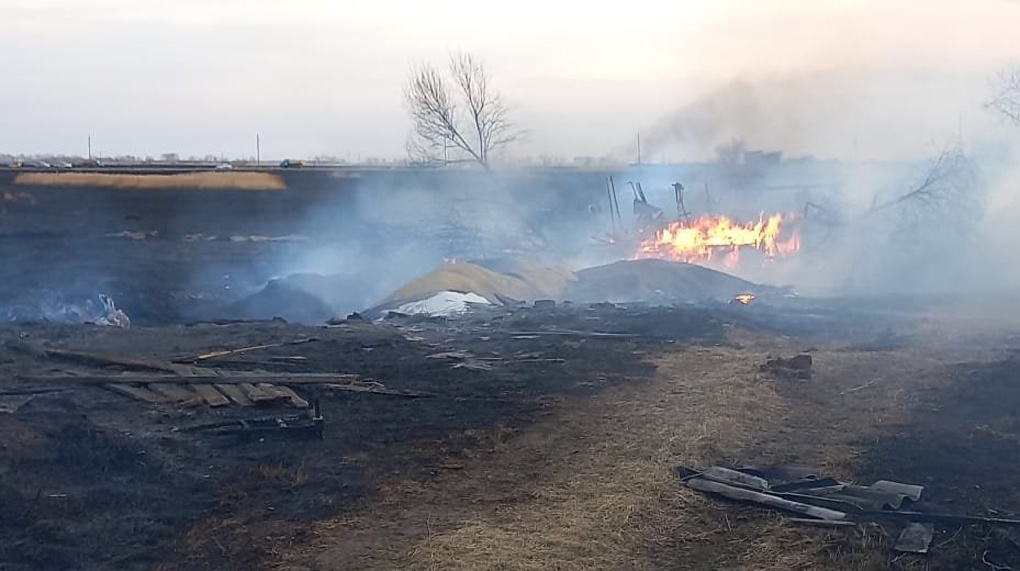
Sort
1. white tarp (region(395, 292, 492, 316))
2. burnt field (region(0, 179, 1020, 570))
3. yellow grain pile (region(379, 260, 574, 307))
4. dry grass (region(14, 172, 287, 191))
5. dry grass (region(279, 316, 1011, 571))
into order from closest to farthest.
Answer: dry grass (region(279, 316, 1011, 571)) → burnt field (region(0, 179, 1020, 570)) → white tarp (region(395, 292, 492, 316)) → yellow grain pile (region(379, 260, 574, 307)) → dry grass (region(14, 172, 287, 191))

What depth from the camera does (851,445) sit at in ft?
33.0

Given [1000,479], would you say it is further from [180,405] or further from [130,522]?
[180,405]

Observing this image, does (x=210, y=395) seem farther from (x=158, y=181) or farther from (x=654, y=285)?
(x=158, y=181)

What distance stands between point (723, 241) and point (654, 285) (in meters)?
6.72

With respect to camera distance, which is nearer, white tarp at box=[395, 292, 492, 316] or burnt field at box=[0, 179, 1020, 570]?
burnt field at box=[0, 179, 1020, 570]

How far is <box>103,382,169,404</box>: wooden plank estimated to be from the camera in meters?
12.2

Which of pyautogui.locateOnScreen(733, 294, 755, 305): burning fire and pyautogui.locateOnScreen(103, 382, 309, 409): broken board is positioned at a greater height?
pyautogui.locateOnScreen(103, 382, 309, 409): broken board

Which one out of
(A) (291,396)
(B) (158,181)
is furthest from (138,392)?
(B) (158,181)

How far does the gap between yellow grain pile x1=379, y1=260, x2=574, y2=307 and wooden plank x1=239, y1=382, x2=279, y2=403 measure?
31.1 ft

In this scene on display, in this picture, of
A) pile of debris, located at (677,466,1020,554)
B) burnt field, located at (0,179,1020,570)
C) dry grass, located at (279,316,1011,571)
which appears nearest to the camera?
dry grass, located at (279,316,1011,571)

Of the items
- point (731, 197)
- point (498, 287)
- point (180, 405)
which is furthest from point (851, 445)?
point (731, 197)

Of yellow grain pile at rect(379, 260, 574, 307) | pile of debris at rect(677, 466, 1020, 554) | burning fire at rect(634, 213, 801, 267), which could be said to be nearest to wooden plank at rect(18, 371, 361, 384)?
pile of debris at rect(677, 466, 1020, 554)

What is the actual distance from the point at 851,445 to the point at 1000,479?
154cm

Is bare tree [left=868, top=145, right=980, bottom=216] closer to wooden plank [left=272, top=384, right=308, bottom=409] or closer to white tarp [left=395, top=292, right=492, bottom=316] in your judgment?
white tarp [left=395, top=292, right=492, bottom=316]
